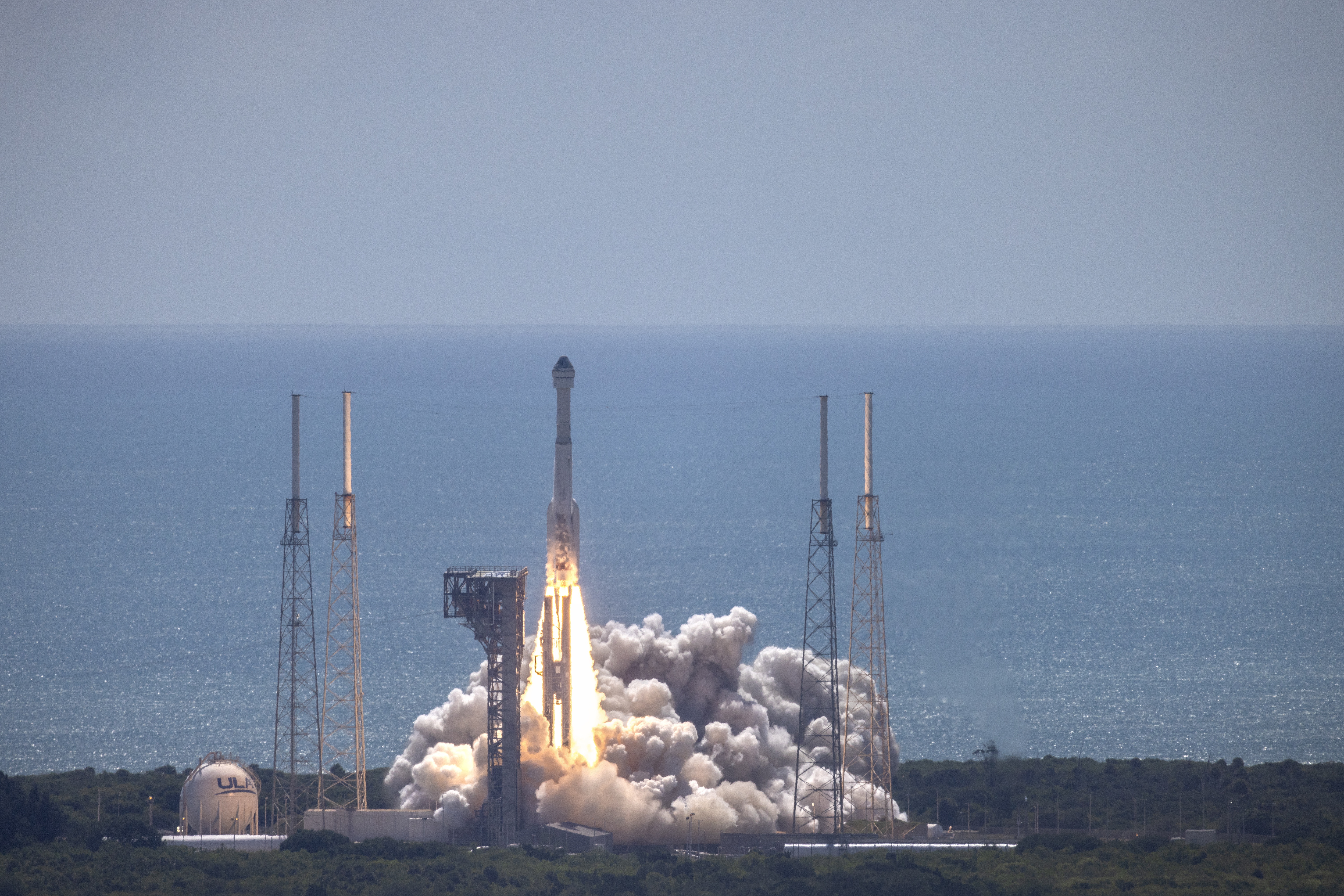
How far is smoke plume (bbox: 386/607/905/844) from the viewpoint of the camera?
6650 centimetres

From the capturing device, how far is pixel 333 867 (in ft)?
202

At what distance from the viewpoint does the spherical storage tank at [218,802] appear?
67.4 m

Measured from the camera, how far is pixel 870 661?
66375 mm

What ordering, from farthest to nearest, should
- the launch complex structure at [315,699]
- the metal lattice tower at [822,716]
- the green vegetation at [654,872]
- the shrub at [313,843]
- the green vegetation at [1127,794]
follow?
1. the green vegetation at [1127,794]
2. the launch complex structure at [315,699]
3. the shrub at [313,843]
4. the metal lattice tower at [822,716]
5. the green vegetation at [654,872]

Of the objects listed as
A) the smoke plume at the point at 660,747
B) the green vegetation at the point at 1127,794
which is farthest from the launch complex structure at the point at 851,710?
the green vegetation at the point at 1127,794

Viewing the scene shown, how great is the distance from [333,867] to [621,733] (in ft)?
39.0

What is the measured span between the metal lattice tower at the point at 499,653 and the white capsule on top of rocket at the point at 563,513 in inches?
115

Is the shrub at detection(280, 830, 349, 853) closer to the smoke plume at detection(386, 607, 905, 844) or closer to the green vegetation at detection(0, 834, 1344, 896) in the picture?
the green vegetation at detection(0, 834, 1344, 896)

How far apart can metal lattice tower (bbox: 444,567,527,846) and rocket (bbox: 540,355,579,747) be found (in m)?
2.63

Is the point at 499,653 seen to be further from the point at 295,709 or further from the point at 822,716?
the point at 822,716

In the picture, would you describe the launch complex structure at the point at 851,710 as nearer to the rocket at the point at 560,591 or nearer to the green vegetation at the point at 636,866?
the green vegetation at the point at 636,866

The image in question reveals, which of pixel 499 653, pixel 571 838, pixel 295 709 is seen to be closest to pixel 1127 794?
pixel 571 838

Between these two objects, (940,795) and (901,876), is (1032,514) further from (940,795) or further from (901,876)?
(901,876)

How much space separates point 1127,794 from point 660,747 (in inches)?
777
